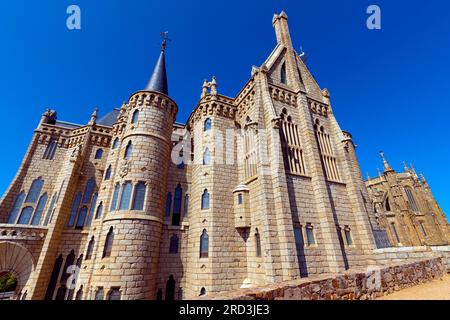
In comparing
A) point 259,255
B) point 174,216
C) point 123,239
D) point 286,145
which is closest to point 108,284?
point 123,239

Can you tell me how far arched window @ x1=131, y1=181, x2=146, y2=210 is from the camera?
42.8ft

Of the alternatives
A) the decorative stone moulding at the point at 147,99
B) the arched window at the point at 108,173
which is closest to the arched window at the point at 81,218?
the arched window at the point at 108,173

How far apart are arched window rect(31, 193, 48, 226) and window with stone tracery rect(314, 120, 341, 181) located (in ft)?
78.4

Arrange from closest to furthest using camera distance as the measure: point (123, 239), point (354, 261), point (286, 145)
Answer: point (123, 239), point (354, 261), point (286, 145)

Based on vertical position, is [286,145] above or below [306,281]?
above

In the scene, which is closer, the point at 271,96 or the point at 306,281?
the point at 306,281

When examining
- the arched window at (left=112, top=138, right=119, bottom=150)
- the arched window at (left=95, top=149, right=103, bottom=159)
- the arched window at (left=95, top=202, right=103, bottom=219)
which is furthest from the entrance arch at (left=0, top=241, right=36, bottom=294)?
the arched window at (left=112, top=138, right=119, bottom=150)

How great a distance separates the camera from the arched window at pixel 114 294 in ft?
35.3

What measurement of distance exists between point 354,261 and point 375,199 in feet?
76.4

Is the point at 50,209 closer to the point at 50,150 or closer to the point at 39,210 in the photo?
the point at 39,210

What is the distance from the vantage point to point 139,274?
11.4m

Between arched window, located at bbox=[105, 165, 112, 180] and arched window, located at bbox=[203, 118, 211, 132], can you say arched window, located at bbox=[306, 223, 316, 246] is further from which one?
arched window, located at bbox=[105, 165, 112, 180]

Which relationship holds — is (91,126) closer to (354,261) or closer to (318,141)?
(318,141)

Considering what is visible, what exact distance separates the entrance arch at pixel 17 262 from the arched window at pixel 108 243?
6.33m
